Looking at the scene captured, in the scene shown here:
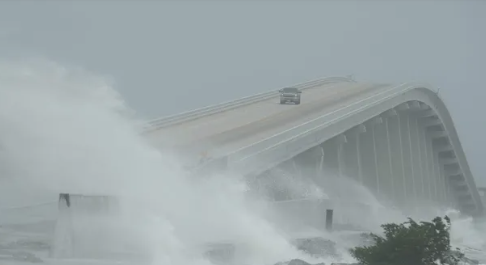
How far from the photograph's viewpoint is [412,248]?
18.2m

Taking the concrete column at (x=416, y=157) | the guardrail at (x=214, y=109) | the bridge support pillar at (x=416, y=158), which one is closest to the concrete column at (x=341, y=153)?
the guardrail at (x=214, y=109)

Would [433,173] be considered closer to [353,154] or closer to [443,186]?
[443,186]

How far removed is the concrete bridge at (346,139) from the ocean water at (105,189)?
2525 millimetres

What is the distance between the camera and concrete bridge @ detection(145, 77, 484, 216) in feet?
130

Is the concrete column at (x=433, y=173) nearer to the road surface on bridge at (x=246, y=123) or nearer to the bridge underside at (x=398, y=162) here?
the bridge underside at (x=398, y=162)

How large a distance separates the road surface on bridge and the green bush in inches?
691

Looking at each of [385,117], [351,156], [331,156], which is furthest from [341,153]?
[385,117]

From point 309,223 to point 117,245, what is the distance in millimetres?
14608

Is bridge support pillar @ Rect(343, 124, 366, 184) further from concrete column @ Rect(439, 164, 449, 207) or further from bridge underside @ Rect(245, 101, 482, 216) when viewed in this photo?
A: concrete column @ Rect(439, 164, 449, 207)

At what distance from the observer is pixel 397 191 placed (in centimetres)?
6494

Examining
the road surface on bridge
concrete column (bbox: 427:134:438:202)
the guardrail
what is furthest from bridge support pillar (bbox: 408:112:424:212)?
the guardrail

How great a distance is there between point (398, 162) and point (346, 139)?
519 inches

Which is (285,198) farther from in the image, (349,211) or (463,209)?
(463,209)

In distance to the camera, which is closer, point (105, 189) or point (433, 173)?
point (105, 189)
